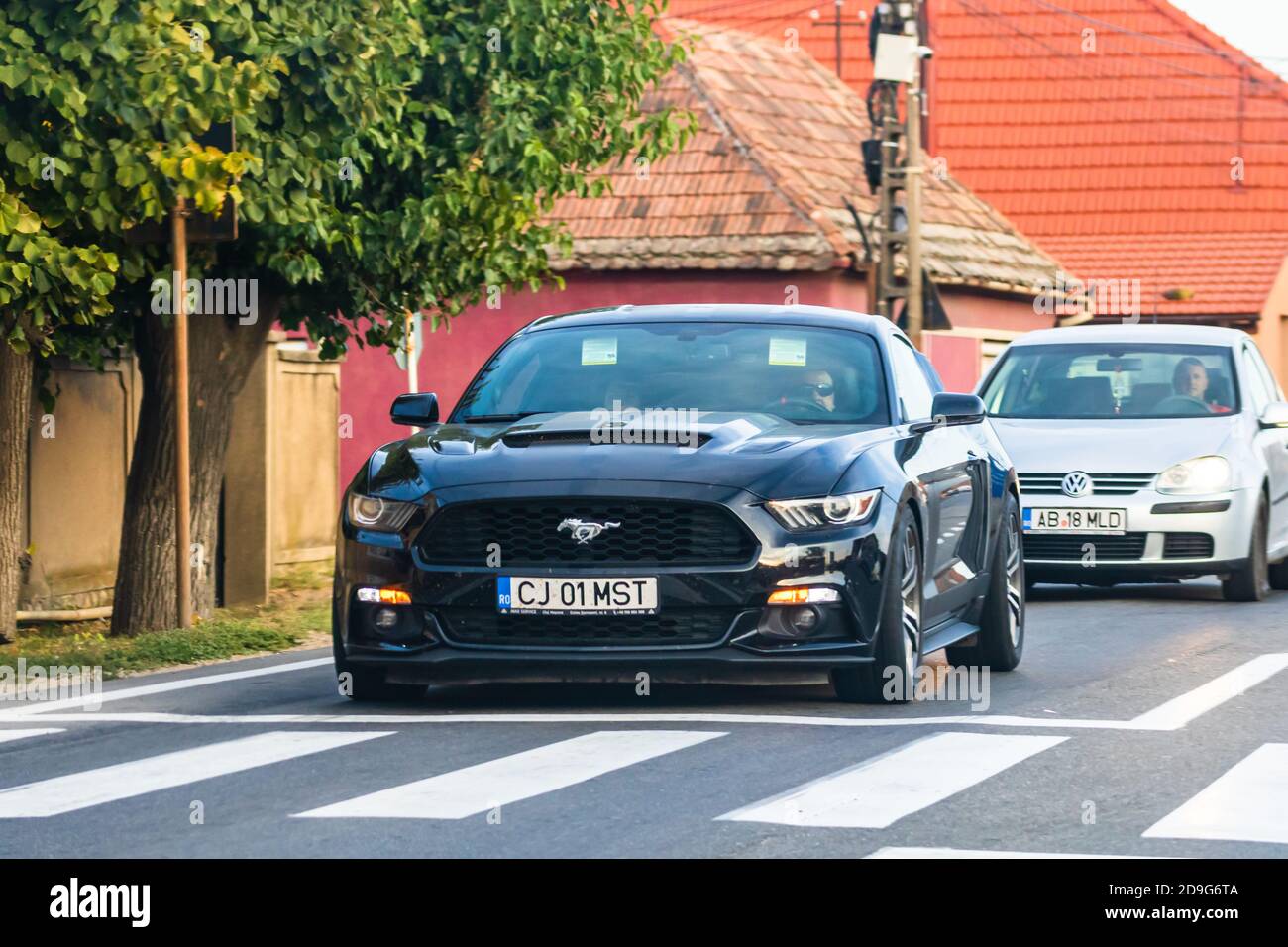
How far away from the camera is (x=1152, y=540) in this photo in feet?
51.8

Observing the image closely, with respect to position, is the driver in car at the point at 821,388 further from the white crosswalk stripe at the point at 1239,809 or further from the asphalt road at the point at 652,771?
the white crosswalk stripe at the point at 1239,809

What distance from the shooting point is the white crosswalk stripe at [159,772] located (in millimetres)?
7695

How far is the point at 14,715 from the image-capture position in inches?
404

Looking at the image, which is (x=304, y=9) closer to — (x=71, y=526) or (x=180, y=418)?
(x=180, y=418)

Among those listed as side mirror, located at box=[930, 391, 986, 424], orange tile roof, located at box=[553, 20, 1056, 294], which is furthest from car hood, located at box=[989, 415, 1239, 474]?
orange tile roof, located at box=[553, 20, 1056, 294]

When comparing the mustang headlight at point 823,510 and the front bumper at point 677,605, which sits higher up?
the mustang headlight at point 823,510

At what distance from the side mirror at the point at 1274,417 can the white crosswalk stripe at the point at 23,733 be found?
9.21 meters

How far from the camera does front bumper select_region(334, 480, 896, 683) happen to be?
923 centimetres

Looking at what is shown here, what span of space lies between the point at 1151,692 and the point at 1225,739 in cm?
157

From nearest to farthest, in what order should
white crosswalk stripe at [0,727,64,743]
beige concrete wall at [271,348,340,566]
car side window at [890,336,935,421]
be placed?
1. white crosswalk stripe at [0,727,64,743]
2. car side window at [890,336,935,421]
3. beige concrete wall at [271,348,340,566]

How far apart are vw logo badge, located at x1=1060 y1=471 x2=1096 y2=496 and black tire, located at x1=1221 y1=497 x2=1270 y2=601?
109 cm

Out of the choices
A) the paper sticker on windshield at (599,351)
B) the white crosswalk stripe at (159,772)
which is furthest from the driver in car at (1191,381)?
the white crosswalk stripe at (159,772)
